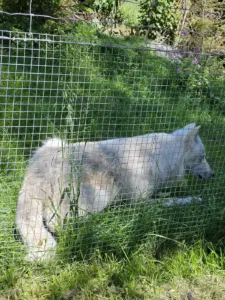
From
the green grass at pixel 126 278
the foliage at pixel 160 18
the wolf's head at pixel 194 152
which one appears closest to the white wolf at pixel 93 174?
the wolf's head at pixel 194 152

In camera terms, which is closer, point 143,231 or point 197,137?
point 143,231

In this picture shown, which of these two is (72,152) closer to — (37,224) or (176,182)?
(37,224)

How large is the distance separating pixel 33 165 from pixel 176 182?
1823mm

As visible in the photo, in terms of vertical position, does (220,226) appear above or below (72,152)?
below

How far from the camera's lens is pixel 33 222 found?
3520mm

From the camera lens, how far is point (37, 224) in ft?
11.5

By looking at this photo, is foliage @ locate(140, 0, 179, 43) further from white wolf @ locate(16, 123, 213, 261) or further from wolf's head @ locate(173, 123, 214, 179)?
white wolf @ locate(16, 123, 213, 261)

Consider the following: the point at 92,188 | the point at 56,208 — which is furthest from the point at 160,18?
the point at 56,208

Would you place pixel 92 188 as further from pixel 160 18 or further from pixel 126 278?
pixel 160 18

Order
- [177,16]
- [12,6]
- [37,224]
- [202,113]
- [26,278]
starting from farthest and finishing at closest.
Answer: [177,16], [12,6], [202,113], [37,224], [26,278]

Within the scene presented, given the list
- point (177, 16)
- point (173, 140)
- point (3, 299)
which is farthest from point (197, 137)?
point (177, 16)

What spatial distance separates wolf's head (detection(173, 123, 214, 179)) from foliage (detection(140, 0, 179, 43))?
21.1ft

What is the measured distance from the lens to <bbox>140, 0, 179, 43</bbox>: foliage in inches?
440

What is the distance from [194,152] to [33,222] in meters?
2.53
